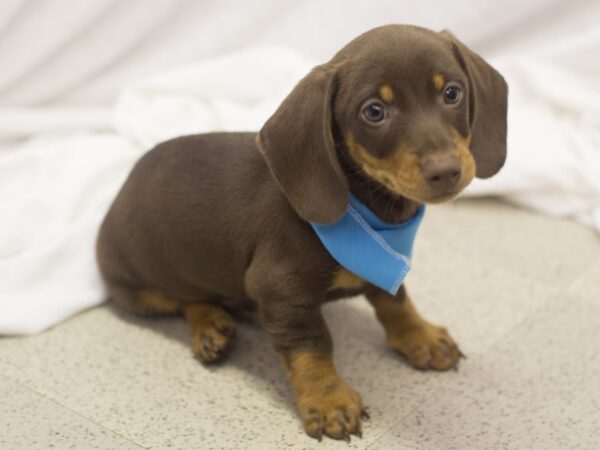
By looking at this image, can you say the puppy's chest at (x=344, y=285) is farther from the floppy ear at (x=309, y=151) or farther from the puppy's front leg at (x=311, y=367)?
the floppy ear at (x=309, y=151)

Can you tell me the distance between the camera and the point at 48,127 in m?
4.20

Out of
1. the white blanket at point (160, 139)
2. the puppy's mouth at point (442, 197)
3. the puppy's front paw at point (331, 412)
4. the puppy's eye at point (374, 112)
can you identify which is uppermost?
the puppy's eye at point (374, 112)

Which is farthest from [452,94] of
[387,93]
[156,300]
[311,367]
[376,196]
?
[156,300]

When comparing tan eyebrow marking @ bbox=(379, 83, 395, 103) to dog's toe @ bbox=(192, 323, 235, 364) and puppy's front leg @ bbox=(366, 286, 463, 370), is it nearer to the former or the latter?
puppy's front leg @ bbox=(366, 286, 463, 370)

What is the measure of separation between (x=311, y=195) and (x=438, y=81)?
0.44 metres

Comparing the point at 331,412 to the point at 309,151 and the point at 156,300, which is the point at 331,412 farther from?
the point at 156,300

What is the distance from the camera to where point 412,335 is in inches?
111

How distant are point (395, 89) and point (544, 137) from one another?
6.13 feet

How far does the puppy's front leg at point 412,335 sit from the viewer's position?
2791 mm

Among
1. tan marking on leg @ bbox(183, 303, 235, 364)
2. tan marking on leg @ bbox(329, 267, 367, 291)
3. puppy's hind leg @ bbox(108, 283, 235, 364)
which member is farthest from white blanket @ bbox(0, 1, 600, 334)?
tan marking on leg @ bbox(329, 267, 367, 291)

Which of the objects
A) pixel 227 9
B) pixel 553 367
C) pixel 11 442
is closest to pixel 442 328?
pixel 553 367

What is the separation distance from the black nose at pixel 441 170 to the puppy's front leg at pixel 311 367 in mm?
552

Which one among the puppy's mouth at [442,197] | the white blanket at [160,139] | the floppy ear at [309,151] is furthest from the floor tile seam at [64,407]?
the puppy's mouth at [442,197]

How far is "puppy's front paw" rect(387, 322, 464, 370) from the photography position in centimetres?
279
